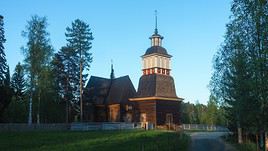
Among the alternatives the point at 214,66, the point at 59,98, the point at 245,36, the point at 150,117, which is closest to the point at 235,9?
the point at 245,36

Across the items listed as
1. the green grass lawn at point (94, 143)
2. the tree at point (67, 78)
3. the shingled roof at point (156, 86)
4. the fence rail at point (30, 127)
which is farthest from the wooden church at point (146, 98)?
the green grass lawn at point (94, 143)

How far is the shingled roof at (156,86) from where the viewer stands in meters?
54.8

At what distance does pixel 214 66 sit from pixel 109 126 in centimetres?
1992

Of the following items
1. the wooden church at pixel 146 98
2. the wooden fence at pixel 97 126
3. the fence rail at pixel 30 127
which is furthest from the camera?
the wooden church at pixel 146 98

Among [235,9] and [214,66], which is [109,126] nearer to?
[214,66]

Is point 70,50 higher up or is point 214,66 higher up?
point 70,50

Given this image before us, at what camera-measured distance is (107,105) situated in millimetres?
60844

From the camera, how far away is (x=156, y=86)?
5494cm

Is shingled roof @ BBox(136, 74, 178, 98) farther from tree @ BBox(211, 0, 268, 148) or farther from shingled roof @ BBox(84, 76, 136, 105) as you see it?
tree @ BBox(211, 0, 268, 148)

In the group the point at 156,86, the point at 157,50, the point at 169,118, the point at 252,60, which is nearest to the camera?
the point at 252,60

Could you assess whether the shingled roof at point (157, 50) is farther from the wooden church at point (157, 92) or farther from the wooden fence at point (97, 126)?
the wooden fence at point (97, 126)

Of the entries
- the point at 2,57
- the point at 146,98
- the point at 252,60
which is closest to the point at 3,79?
the point at 2,57

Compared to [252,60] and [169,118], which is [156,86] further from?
[252,60]

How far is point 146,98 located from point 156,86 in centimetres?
213
